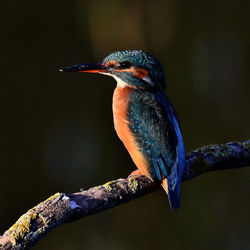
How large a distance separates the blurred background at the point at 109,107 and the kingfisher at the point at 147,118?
96 centimetres

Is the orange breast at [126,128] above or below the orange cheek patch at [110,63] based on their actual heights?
below

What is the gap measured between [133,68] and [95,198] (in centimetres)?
74

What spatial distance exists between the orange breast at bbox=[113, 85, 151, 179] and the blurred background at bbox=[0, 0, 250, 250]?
3.20ft

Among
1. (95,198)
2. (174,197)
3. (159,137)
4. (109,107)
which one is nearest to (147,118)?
(159,137)

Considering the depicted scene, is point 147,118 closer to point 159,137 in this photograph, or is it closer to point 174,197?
point 159,137

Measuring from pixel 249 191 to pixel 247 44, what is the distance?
101cm

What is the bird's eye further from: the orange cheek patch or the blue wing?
the blue wing

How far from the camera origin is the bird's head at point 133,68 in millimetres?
2266

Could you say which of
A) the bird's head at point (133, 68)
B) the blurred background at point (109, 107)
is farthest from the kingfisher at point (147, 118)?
the blurred background at point (109, 107)

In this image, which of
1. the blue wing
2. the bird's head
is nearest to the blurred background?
the bird's head

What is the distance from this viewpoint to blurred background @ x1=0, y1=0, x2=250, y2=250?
318 centimetres

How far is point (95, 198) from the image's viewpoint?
1.83m

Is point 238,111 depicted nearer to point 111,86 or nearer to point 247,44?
point 247,44

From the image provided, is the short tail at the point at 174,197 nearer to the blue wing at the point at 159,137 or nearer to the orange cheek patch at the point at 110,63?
the blue wing at the point at 159,137
